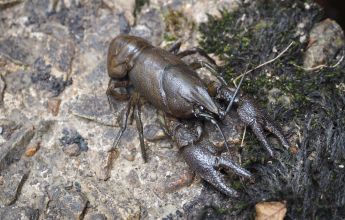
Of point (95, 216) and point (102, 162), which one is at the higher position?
point (102, 162)

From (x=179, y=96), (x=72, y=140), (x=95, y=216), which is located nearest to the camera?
(x=95, y=216)

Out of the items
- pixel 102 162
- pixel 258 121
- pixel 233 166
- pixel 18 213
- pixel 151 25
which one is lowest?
pixel 18 213

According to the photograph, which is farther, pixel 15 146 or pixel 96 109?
pixel 96 109

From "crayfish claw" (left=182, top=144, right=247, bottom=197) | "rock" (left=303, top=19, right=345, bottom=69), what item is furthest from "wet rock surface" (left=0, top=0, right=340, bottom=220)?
"rock" (left=303, top=19, right=345, bottom=69)

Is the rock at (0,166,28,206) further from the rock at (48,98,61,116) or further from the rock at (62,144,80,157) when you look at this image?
the rock at (48,98,61,116)

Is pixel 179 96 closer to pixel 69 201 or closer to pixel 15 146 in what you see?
pixel 69 201

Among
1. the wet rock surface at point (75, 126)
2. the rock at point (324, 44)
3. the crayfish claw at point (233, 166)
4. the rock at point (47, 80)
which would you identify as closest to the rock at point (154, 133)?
the wet rock surface at point (75, 126)

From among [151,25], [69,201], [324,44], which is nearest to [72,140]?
[69,201]
